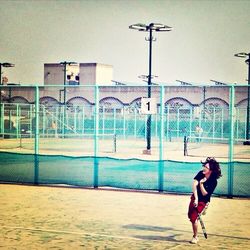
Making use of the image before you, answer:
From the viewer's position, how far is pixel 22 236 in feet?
33.2

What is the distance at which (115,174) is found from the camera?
1819 centimetres

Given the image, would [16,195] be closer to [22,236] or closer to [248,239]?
[22,236]

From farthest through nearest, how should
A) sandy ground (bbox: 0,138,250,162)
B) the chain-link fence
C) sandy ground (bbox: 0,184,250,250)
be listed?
the chain-link fence
sandy ground (bbox: 0,138,250,162)
sandy ground (bbox: 0,184,250,250)

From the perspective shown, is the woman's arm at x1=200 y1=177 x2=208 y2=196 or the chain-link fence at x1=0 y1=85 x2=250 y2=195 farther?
the chain-link fence at x1=0 y1=85 x2=250 y2=195

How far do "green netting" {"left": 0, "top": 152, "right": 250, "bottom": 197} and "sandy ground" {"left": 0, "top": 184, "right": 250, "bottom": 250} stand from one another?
2.29 ft

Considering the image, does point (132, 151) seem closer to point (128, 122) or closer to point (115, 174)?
point (115, 174)

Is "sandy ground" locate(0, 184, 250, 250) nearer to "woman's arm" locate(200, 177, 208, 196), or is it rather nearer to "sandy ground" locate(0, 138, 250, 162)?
"woman's arm" locate(200, 177, 208, 196)

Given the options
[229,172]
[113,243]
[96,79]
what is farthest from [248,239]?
[96,79]

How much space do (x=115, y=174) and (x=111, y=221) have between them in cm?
644

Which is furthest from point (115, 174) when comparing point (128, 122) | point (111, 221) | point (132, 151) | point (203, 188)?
point (128, 122)

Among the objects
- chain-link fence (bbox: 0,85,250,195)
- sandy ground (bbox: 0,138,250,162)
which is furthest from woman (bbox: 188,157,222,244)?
chain-link fence (bbox: 0,85,250,195)

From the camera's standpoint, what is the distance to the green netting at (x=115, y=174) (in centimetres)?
1656

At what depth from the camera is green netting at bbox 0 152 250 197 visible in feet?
54.3

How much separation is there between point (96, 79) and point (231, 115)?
193 ft
